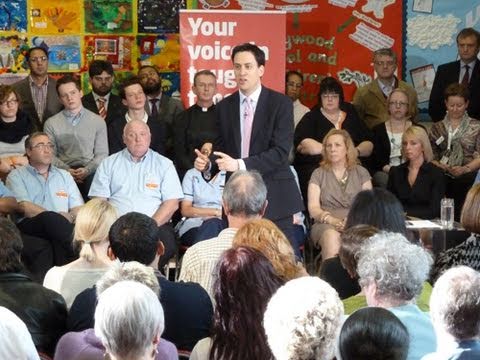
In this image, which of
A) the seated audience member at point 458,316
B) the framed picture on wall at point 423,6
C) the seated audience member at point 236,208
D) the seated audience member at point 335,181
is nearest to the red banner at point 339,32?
the framed picture on wall at point 423,6

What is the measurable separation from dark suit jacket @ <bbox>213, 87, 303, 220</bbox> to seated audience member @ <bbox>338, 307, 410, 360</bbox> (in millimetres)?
2808

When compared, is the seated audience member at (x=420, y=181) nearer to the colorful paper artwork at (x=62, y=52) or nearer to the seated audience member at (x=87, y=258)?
the seated audience member at (x=87, y=258)

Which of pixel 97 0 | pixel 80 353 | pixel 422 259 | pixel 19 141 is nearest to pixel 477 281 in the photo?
pixel 422 259

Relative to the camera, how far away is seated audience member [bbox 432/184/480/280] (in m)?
4.46

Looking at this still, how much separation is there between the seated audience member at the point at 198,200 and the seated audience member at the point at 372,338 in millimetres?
4147

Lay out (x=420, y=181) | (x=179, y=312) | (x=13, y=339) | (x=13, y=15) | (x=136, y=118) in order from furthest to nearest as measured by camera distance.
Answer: (x=13, y=15) → (x=136, y=118) → (x=420, y=181) → (x=179, y=312) → (x=13, y=339)

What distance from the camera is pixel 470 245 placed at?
4488mm

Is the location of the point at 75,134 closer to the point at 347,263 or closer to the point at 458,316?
the point at 347,263

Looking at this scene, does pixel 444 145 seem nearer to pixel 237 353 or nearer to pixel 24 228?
pixel 24 228

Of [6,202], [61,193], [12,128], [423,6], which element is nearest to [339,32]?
[423,6]

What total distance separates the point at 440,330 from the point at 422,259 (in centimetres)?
60

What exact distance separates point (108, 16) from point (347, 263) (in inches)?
202

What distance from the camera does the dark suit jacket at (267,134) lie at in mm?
5387

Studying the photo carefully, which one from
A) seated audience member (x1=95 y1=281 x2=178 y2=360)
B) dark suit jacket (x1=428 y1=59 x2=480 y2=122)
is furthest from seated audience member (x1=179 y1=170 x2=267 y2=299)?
dark suit jacket (x1=428 y1=59 x2=480 y2=122)
